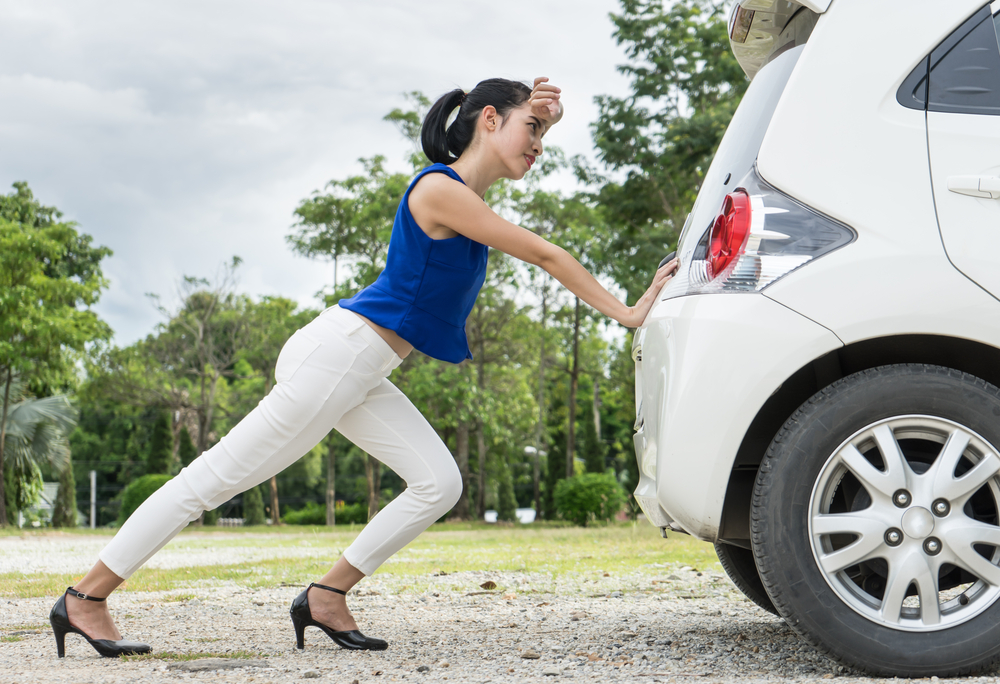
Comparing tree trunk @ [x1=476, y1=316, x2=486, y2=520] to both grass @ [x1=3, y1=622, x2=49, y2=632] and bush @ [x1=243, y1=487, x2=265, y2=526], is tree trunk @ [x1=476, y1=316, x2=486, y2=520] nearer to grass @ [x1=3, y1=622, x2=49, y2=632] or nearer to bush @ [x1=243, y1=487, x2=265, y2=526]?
bush @ [x1=243, y1=487, x2=265, y2=526]

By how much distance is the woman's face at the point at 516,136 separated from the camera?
2.92 m

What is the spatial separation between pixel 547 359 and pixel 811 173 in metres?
28.3

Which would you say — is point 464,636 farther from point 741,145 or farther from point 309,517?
point 309,517

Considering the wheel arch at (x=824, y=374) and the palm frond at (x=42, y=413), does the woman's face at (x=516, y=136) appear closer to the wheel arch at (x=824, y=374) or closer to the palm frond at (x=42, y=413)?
the wheel arch at (x=824, y=374)

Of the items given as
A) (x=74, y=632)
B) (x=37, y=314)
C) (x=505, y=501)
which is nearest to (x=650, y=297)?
(x=74, y=632)

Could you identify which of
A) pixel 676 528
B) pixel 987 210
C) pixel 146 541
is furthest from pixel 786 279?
pixel 146 541

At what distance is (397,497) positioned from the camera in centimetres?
298

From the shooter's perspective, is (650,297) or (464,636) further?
(464,636)

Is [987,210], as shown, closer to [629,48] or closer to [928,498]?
[928,498]

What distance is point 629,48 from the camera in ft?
68.4

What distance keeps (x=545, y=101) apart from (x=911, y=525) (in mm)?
1693

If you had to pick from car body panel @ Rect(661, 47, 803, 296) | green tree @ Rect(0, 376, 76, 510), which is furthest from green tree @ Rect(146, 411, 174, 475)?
car body panel @ Rect(661, 47, 803, 296)

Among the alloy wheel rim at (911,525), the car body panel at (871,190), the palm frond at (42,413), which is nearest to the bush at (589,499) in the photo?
the palm frond at (42,413)

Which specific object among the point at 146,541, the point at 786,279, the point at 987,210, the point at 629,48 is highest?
the point at 629,48
